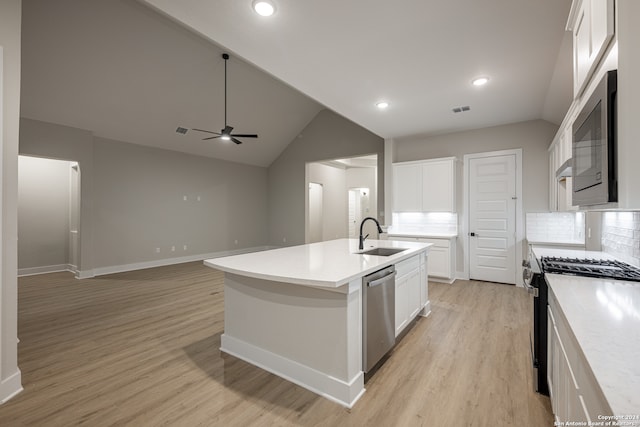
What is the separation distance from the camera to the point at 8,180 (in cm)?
191

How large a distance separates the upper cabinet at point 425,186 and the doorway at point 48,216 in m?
6.36

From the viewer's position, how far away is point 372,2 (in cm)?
222

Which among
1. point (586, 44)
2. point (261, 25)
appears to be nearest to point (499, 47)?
point (586, 44)

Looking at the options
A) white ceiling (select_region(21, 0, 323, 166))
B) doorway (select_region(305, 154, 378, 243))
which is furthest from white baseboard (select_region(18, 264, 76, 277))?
doorway (select_region(305, 154, 378, 243))

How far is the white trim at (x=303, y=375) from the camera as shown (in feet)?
6.30

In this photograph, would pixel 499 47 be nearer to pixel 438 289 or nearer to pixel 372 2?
→ pixel 372 2

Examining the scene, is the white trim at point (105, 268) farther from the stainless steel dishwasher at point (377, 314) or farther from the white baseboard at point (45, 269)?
the stainless steel dishwasher at point (377, 314)

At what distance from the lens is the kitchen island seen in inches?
75.2

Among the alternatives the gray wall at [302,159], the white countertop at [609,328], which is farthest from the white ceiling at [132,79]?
the white countertop at [609,328]

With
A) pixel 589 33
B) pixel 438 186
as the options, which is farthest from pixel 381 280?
pixel 438 186

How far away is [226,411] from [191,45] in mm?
5216

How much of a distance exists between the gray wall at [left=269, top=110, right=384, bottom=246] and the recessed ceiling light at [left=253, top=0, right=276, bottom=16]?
4927 millimetres

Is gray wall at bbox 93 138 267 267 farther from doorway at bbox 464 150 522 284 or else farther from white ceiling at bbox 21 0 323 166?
doorway at bbox 464 150 522 284

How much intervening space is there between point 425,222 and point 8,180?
5.80 meters
